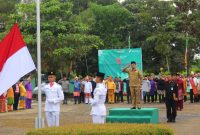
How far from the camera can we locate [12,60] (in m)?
10.3

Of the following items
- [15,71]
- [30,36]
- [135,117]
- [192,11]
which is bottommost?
[135,117]

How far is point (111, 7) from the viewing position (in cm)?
4372

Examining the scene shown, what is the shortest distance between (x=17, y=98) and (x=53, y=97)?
13.3 metres

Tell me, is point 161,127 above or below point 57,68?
below

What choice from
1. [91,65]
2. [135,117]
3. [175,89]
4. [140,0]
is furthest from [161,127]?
[140,0]

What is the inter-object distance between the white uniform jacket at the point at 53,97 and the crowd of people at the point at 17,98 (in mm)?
11396

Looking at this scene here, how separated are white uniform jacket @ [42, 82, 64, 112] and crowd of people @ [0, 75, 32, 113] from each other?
449 inches

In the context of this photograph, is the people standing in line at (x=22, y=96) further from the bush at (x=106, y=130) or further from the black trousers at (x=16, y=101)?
the bush at (x=106, y=130)

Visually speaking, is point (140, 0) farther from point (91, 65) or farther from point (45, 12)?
point (45, 12)

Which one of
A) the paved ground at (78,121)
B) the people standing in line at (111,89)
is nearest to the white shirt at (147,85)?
the people standing in line at (111,89)

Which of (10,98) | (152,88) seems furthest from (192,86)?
(10,98)

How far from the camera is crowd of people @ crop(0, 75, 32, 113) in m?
23.8

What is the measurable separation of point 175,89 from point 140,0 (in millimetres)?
29848

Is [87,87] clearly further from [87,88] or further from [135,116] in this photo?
[135,116]
